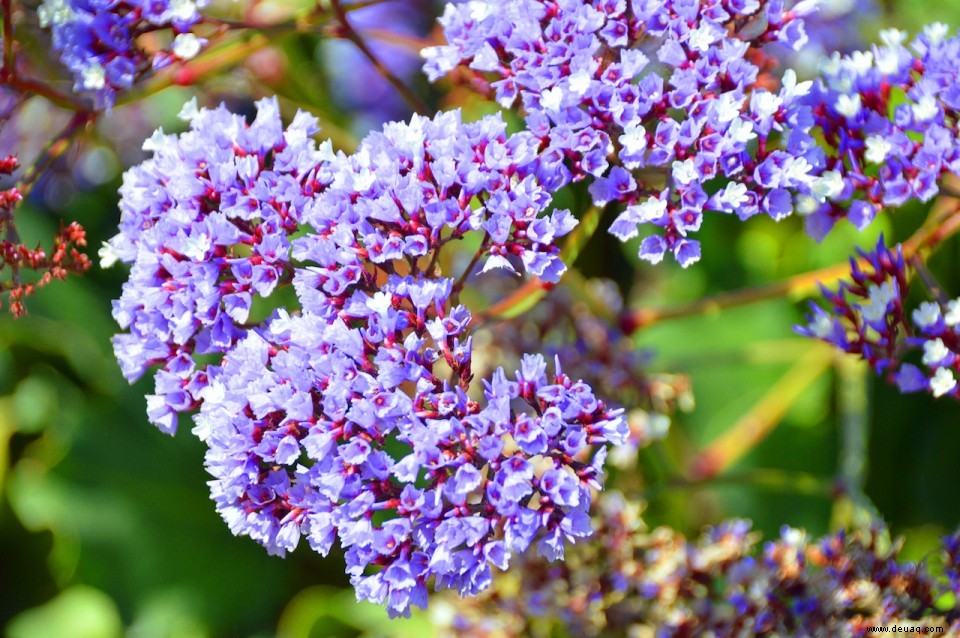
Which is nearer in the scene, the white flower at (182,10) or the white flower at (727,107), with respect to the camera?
the white flower at (727,107)

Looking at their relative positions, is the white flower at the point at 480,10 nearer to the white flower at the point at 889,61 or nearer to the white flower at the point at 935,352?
the white flower at the point at 889,61

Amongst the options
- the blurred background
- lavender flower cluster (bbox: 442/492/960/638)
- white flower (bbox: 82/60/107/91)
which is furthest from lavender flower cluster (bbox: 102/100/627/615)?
the blurred background

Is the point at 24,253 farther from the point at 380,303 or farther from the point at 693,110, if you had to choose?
the point at 693,110

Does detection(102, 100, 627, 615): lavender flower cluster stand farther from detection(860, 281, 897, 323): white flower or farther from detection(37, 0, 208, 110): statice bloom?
detection(860, 281, 897, 323): white flower

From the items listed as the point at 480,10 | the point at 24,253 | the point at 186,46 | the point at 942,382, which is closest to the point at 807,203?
the point at 942,382

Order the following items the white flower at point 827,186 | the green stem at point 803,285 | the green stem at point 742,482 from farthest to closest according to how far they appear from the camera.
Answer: the green stem at point 742,482, the green stem at point 803,285, the white flower at point 827,186

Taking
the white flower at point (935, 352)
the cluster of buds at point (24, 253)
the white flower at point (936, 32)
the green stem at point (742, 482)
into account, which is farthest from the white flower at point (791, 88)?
the cluster of buds at point (24, 253)
